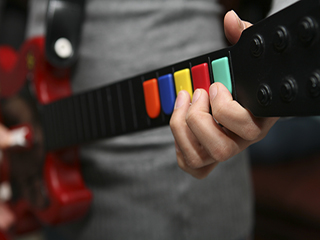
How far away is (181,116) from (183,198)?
0.29m

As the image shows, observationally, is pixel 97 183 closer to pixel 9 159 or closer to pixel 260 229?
pixel 9 159

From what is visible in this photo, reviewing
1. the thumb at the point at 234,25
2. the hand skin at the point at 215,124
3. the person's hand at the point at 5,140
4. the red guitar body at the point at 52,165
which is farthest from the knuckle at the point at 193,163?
the person's hand at the point at 5,140

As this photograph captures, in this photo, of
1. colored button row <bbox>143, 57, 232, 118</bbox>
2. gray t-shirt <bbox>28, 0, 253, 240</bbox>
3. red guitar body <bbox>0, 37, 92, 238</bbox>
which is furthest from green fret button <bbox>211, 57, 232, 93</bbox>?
red guitar body <bbox>0, 37, 92, 238</bbox>

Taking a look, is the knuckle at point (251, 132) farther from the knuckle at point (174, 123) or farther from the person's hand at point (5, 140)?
the person's hand at point (5, 140)

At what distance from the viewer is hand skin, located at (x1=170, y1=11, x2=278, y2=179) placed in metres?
0.28

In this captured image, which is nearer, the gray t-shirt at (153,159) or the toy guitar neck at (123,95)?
the toy guitar neck at (123,95)

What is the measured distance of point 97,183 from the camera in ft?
2.06

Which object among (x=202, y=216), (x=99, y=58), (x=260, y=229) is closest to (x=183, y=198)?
(x=202, y=216)

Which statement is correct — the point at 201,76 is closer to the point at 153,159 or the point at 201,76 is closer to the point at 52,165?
the point at 153,159

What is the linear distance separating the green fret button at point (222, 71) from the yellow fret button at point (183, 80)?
34mm

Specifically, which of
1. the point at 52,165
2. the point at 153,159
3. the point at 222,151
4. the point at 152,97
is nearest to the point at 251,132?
the point at 222,151

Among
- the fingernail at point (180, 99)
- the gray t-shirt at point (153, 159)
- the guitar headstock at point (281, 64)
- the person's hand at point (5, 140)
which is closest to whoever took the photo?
the guitar headstock at point (281, 64)

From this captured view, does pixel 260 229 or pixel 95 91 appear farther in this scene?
pixel 260 229

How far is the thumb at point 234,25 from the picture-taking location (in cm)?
29
